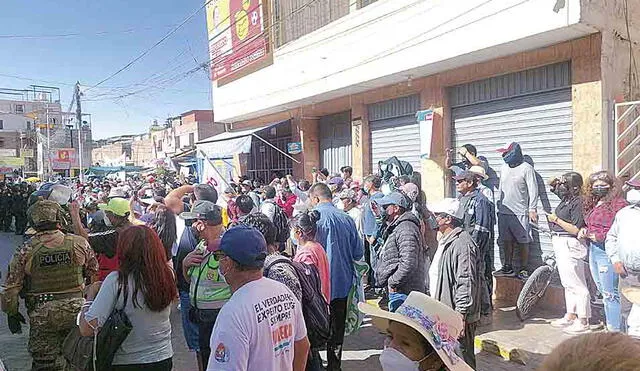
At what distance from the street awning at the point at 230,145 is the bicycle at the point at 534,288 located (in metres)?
8.90

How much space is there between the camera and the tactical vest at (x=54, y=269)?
370cm

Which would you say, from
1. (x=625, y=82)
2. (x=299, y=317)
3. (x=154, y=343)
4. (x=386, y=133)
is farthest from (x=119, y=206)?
(x=386, y=133)

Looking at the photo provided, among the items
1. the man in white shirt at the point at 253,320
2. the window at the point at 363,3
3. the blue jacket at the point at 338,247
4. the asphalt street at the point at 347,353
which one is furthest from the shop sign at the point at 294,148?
the man in white shirt at the point at 253,320

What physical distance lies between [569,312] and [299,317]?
4568 millimetres

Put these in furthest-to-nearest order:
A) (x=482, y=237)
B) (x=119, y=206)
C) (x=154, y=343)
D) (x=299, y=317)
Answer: (x=482, y=237), (x=119, y=206), (x=154, y=343), (x=299, y=317)

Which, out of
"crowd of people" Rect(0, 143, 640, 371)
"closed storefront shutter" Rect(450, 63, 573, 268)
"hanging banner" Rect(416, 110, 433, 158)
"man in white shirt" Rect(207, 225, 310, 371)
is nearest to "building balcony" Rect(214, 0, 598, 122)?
"closed storefront shutter" Rect(450, 63, 573, 268)

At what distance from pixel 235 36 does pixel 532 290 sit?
39.3 feet

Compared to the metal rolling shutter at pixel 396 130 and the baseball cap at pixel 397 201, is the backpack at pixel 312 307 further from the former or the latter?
the metal rolling shutter at pixel 396 130

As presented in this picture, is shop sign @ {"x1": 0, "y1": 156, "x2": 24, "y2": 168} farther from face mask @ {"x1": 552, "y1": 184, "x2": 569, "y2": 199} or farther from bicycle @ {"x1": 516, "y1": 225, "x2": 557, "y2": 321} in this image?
face mask @ {"x1": 552, "y1": 184, "x2": 569, "y2": 199}

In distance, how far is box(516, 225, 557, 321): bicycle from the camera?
243 inches

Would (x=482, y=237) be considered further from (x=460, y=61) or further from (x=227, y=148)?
(x=227, y=148)

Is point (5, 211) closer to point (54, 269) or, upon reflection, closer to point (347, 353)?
point (54, 269)

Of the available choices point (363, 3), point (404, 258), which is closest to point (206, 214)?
point (404, 258)

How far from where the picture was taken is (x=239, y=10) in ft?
47.6
